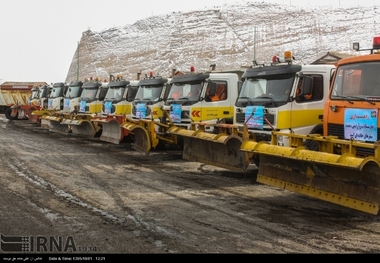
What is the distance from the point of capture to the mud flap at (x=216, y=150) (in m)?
9.64

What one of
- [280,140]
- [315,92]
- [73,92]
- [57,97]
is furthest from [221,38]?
[280,140]

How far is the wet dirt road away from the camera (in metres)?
5.31

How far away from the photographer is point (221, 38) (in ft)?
241

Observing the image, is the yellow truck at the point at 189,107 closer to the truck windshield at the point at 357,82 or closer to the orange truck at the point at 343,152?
the orange truck at the point at 343,152

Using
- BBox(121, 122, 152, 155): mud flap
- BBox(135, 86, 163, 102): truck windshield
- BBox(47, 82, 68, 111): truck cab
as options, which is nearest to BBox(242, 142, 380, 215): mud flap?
BBox(121, 122, 152, 155): mud flap

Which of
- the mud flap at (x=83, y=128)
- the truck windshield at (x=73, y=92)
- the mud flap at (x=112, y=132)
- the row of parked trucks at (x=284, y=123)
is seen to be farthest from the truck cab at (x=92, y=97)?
the row of parked trucks at (x=284, y=123)

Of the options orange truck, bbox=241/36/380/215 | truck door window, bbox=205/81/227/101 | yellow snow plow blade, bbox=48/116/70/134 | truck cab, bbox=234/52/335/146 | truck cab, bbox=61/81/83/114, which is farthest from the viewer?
truck cab, bbox=61/81/83/114

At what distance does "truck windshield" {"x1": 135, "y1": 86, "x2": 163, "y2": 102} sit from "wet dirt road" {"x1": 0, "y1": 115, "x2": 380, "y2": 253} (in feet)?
14.8

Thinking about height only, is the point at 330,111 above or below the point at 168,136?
above

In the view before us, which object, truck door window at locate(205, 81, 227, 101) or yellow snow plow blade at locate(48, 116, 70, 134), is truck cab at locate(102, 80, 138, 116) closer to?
yellow snow plow blade at locate(48, 116, 70, 134)

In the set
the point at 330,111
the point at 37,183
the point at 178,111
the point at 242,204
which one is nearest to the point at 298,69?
the point at 330,111

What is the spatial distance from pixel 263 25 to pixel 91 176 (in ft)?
228

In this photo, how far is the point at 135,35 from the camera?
84562 mm
